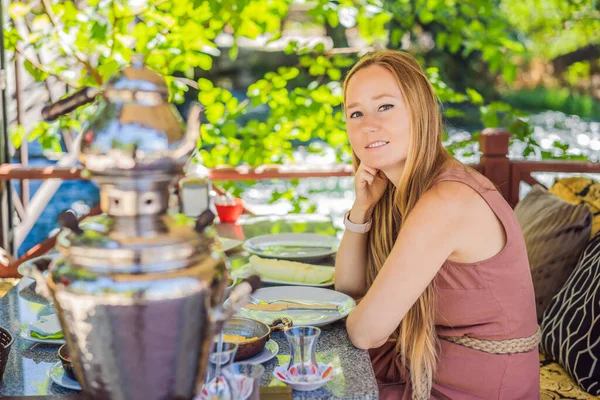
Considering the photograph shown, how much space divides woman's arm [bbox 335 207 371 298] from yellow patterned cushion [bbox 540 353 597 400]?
2.59ft

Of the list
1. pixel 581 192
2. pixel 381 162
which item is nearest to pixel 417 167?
pixel 381 162

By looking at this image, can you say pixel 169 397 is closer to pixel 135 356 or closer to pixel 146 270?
pixel 135 356

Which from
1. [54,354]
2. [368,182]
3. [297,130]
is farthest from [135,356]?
[297,130]

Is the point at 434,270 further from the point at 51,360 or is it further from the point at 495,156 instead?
the point at 495,156

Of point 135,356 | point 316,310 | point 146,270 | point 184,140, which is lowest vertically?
point 316,310

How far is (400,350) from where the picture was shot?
1.99 meters

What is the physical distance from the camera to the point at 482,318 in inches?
75.2

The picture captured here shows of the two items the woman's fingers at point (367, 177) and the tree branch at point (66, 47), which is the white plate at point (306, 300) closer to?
the woman's fingers at point (367, 177)

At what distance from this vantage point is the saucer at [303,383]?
52.9 inches

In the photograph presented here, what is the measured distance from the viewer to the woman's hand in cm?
228

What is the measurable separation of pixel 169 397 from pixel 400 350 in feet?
3.73

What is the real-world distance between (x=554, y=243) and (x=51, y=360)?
2.07m

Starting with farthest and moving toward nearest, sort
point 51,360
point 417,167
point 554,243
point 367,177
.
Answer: point 554,243
point 367,177
point 417,167
point 51,360

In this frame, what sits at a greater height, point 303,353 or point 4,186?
point 303,353
